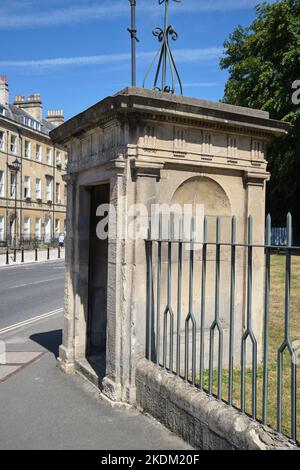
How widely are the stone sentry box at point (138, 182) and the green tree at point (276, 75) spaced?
52.9ft

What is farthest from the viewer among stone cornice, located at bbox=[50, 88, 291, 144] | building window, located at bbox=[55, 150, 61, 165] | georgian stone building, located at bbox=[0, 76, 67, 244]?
building window, located at bbox=[55, 150, 61, 165]

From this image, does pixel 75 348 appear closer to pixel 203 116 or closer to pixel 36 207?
pixel 203 116

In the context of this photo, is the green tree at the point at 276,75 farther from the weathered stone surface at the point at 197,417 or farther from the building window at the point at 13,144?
the building window at the point at 13,144

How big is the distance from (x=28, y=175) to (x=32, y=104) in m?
9.83

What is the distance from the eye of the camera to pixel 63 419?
13.4 ft

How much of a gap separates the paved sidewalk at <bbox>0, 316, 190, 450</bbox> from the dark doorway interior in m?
0.65

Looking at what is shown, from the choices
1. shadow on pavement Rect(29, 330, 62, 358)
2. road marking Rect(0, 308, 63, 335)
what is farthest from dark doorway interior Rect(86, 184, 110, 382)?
road marking Rect(0, 308, 63, 335)

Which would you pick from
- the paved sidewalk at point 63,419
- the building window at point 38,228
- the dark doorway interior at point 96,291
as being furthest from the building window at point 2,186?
the paved sidewalk at point 63,419

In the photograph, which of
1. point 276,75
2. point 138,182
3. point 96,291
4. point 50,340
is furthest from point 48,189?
point 138,182

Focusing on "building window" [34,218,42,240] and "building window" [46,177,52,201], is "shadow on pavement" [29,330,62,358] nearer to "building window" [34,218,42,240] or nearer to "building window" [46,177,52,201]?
"building window" [34,218,42,240]

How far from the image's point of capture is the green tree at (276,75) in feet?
66.9

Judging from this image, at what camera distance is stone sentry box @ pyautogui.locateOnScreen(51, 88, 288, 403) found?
14.7 ft

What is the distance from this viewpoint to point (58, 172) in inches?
1831
